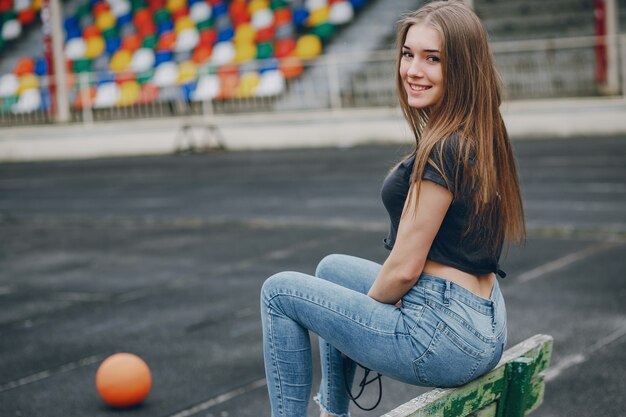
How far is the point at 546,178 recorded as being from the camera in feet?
41.3

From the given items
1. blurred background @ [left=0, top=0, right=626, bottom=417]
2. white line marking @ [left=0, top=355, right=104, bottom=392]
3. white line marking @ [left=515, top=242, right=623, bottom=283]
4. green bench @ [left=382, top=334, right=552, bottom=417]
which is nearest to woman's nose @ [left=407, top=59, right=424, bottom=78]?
green bench @ [left=382, top=334, right=552, bottom=417]

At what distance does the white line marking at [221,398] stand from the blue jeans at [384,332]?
1555mm

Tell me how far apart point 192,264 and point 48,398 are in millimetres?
3573

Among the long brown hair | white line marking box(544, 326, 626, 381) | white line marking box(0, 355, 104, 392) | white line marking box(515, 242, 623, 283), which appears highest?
the long brown hair

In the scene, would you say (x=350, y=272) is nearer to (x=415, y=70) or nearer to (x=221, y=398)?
(x=415, y=70)

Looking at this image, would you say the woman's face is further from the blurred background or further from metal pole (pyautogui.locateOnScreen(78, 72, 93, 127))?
metal pole (pyautogui.locateOnScreen(78, 72, 93, 127))

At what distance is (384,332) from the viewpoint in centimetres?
300

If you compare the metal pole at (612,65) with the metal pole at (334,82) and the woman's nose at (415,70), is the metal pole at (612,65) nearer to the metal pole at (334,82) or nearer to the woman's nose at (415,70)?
the metal pole at (334,82)

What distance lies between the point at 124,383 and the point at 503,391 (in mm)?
2244

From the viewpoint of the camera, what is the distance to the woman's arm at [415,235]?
2.92 m

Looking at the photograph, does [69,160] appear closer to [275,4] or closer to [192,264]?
[275,4]

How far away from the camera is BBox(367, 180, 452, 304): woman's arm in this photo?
115 inches

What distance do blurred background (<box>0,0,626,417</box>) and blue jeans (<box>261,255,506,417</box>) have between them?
148 centimetres

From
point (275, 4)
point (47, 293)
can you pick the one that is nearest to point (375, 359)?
point (47, 293)
